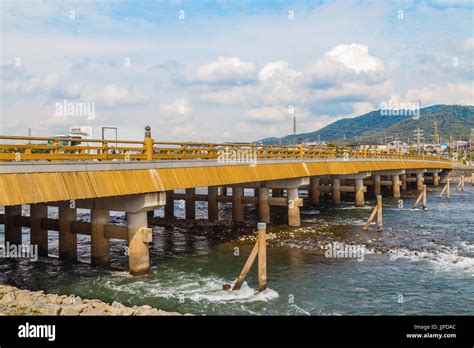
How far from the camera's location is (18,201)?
16.1m

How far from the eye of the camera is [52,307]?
570 inches

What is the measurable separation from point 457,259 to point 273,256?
440 inches

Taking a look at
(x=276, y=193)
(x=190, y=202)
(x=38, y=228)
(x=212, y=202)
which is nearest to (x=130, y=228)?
(x=38, y=228)

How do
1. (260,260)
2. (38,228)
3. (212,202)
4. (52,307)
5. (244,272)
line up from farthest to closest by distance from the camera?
1. (212,202)
2. (38,228)
3. (260,260)
4. (244,272)
5. (52,307)

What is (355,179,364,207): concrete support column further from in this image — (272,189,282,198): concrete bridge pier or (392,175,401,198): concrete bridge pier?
(392,175,401,198): concrete bridge pier

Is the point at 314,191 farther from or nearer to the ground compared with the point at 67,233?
nearer to the ground

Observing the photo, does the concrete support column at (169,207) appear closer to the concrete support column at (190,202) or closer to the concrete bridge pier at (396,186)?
the concrete support column at (190,202)

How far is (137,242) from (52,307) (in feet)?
24.6

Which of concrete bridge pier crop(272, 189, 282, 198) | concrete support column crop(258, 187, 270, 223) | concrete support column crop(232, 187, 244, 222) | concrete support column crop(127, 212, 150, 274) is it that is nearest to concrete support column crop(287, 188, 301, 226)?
concrete support column crop(258, 187, 270, 223)

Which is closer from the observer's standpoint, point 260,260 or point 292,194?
point 260,260

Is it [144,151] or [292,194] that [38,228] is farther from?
[292,194]

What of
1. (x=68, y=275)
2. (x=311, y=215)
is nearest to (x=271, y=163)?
(x=311, y=215)

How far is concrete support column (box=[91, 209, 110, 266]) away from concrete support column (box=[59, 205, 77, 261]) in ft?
7.91

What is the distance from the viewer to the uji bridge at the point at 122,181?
17.2 m
